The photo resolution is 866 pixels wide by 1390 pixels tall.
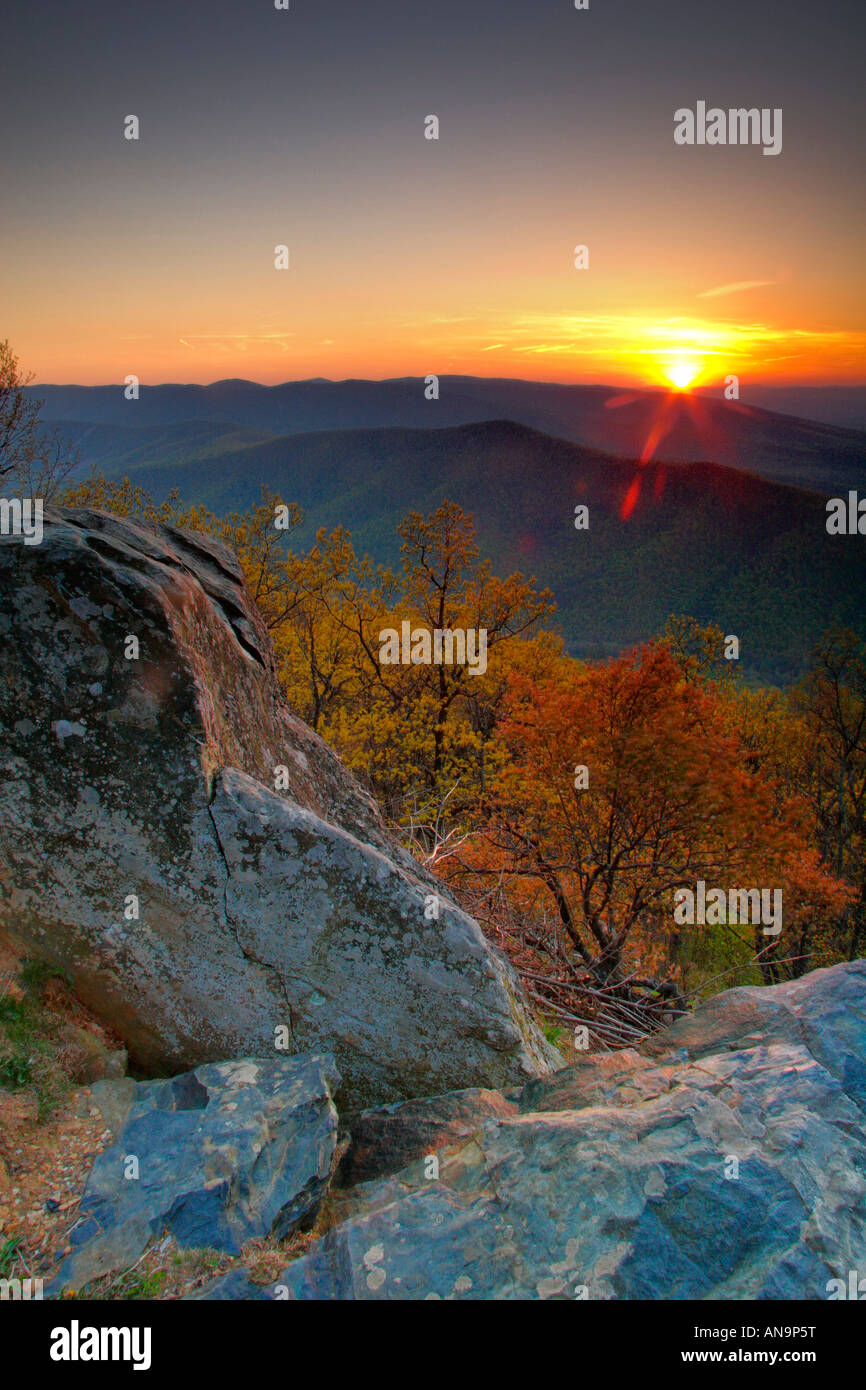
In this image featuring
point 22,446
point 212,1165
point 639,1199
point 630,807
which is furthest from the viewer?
point 22,446

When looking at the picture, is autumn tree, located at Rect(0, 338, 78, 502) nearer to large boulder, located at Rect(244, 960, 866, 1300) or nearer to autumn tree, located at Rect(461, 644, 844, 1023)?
autumn tree, located at Rect(461, 644, 844, 1023)

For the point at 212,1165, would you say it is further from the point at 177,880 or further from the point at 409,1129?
the point at 177,880

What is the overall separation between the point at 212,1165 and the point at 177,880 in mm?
1798

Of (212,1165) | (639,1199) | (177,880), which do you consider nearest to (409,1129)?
(212,1165)

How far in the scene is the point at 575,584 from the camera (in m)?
190

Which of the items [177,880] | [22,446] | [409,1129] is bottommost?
[409,1129]

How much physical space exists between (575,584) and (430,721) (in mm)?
170866

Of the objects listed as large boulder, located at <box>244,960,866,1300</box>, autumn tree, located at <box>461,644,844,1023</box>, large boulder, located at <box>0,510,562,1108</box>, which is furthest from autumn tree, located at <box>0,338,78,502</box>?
large boulder, located at <box>244,960,866,1300</box>

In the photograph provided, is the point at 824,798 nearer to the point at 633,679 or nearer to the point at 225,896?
the point at 633,679

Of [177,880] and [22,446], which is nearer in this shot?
[177,880]

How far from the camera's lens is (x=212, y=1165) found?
4.44 meters

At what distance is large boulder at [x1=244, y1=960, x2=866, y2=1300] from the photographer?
374 cm

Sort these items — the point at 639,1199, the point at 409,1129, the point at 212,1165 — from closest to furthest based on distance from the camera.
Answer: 1. the point at 639,1199
2. the point at 212,1165
3. the point at 409,1129

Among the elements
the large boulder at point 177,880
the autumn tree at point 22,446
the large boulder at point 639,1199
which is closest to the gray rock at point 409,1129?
the large boulder at point 639,1199
